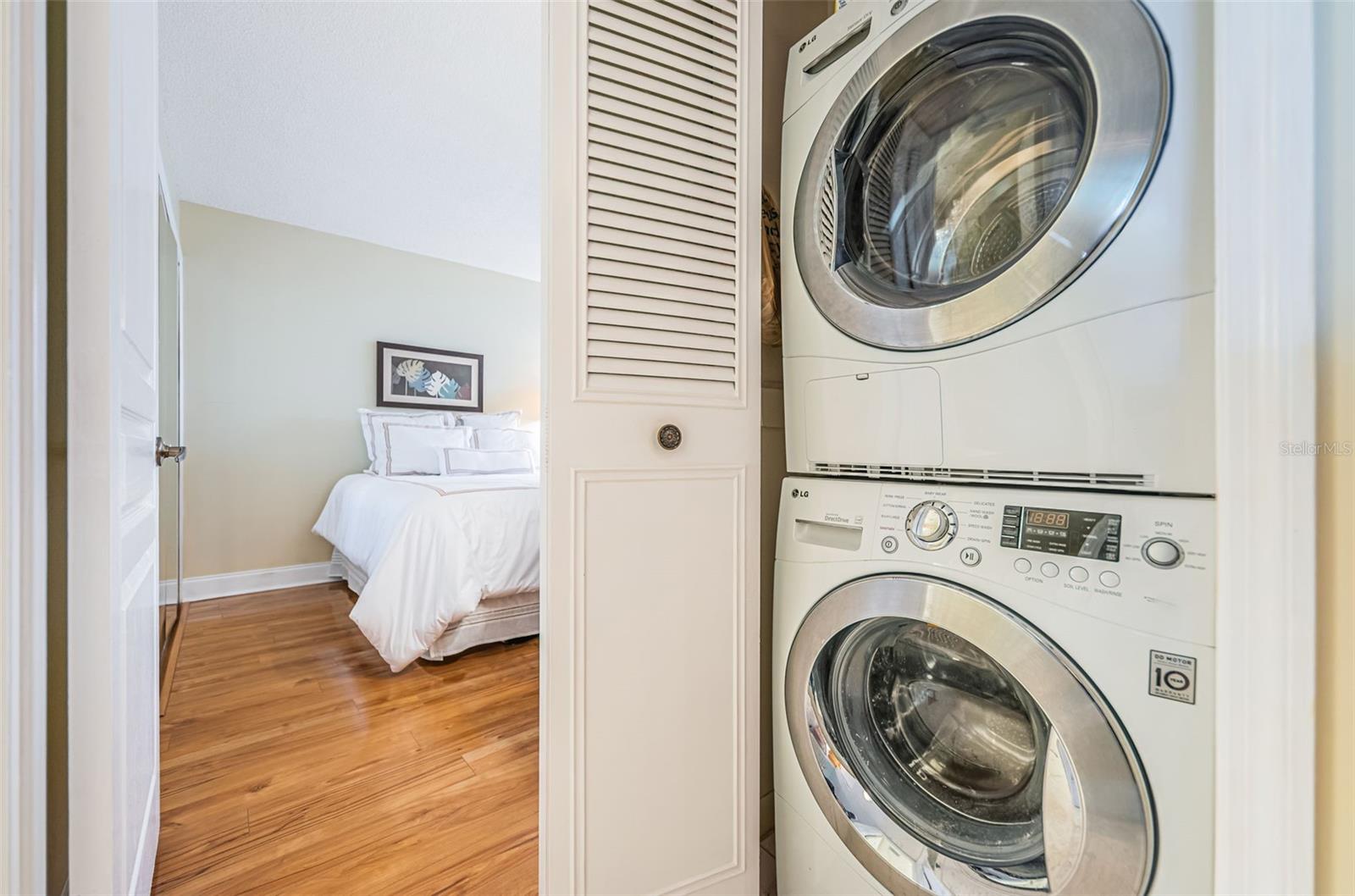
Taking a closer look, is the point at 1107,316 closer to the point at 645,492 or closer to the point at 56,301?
the point at 645,492

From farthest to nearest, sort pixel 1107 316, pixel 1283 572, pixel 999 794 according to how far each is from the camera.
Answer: pixel 999 794 → pixel 1107 316 → pixel 1283 572

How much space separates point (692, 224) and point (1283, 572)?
3.07 feet

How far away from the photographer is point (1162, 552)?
0.61m

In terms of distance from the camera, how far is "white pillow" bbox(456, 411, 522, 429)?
4.10 m

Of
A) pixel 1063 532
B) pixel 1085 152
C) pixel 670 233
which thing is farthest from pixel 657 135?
pixel 1063 532

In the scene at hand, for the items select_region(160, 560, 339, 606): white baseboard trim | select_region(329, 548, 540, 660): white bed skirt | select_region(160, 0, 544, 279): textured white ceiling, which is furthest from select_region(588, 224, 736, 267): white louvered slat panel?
select_region(160, 560, 339, 606): white baseboard trim

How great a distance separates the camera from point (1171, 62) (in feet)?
1.98

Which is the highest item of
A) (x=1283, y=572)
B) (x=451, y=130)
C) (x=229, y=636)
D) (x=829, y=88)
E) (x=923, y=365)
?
(x=451, y=130)

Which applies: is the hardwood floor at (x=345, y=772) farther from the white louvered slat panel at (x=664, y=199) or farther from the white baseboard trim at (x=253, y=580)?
the white louvered slat panel at (x=664, y=199)

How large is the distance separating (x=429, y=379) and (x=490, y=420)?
0.54 m

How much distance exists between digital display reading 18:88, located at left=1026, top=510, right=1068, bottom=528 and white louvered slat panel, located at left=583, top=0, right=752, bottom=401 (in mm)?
546

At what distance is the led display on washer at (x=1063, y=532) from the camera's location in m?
0.65

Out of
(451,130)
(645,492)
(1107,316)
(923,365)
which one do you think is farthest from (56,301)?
(451,130)

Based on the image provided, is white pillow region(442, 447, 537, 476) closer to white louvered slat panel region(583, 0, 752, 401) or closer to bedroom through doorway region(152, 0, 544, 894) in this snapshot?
bedroom through doorway region(152, 0, 544, 894)
